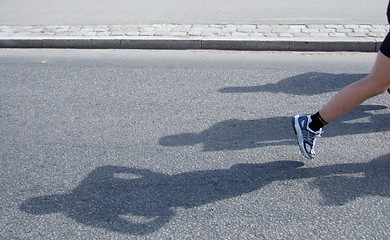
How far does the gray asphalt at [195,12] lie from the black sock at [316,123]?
436 centimetres

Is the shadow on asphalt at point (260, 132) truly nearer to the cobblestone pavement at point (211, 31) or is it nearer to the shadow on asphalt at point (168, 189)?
the shadow on asphalt at point (168, 189)

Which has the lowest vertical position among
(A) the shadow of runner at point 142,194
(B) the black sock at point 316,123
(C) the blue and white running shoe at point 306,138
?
(A) the shadow of runner at point 142,194

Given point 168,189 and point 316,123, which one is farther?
point 316,123

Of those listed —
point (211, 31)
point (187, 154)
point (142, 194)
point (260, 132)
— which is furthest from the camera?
point (211, 31)

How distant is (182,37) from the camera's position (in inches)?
307

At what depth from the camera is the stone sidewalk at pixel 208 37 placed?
749 cm

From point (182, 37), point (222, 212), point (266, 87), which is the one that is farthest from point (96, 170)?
point (182, 37)

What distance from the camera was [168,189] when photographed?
13.3ft

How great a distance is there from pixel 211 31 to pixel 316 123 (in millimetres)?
4029

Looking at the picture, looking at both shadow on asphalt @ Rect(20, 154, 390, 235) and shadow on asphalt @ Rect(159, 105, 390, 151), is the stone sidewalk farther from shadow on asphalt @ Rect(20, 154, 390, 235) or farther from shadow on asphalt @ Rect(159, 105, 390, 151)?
shadow on asphalt @ Rect(20, 154, 390, 235)

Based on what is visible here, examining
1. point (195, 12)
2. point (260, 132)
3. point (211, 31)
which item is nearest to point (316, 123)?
point (260, 132)

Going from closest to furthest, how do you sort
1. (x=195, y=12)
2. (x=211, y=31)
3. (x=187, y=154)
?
(x=187, y=154) < (x=211, y=31) < (x=195, y=12)

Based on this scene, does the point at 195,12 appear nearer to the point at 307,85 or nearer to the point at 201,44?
the point at 201,44

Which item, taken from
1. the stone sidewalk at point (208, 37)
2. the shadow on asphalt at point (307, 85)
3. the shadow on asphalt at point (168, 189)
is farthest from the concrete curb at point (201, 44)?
the shadow on asphalt at point (168, 189)
